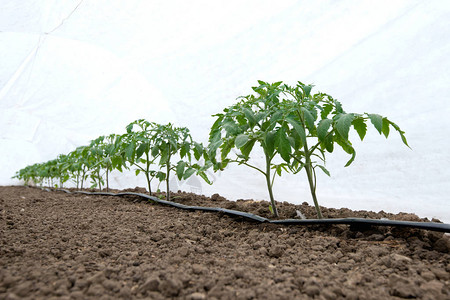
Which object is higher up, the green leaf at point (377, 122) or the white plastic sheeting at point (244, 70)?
the white plastic sheeting at point (244, 70)

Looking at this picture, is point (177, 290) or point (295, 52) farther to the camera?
point (295, 52)

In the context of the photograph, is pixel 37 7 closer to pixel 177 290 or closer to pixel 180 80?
pixel 180 80

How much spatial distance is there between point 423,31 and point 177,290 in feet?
6.76

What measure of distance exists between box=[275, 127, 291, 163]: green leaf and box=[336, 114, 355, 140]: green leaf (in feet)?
0.62

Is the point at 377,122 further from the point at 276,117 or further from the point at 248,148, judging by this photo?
the point at 248,148

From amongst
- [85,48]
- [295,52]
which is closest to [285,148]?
[295,52]

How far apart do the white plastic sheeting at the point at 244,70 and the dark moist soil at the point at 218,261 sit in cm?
44

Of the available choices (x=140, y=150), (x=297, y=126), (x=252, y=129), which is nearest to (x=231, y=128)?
(x=252, y=129)

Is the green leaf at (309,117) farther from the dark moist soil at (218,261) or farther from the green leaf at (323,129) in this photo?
the dark moist soil at (218,261)

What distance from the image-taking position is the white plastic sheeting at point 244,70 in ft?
5.47

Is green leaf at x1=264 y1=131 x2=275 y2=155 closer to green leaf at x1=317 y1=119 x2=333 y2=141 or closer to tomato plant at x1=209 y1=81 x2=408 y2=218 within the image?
tomato plant at x1=209 y1=81 x2=408 y2=218

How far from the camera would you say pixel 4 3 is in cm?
468

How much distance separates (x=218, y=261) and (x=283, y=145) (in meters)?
0.48

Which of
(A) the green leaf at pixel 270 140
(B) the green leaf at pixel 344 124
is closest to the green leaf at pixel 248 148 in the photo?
(A) the green leaf at pixel 270 140
